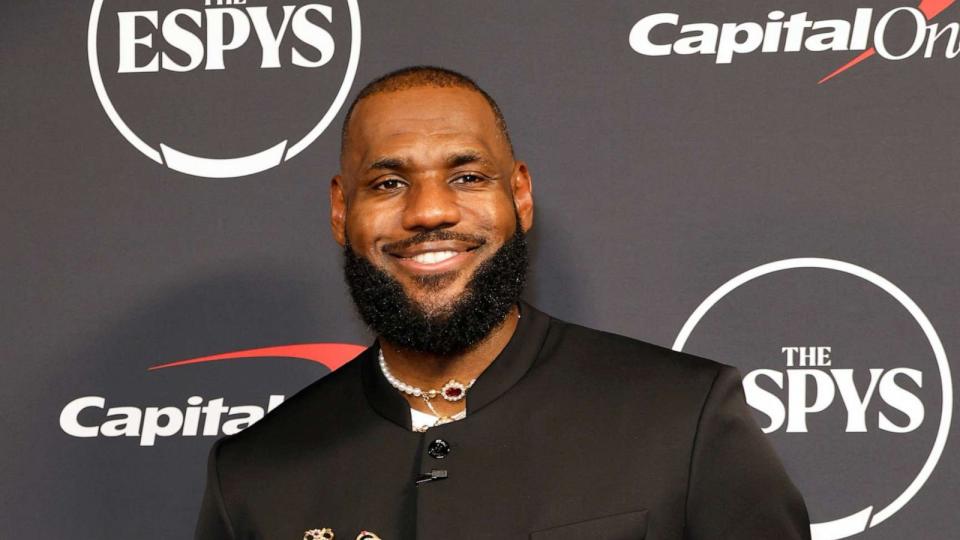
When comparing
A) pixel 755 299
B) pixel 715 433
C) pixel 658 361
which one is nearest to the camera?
pixel 715 433

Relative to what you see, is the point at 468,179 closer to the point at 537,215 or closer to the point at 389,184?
the point at 389,184

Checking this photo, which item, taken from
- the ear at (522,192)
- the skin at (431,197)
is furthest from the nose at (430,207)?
the ear at (522,192)

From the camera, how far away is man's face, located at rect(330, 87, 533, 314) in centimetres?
190

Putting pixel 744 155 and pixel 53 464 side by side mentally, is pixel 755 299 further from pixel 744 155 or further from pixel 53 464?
pixel 53 464

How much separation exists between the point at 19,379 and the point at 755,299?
4.59ft

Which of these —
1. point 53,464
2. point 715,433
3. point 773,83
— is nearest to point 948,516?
point 715,433

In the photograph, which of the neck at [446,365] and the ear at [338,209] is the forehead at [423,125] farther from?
the neck at [446,365]

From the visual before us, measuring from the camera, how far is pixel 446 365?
6.49 ft

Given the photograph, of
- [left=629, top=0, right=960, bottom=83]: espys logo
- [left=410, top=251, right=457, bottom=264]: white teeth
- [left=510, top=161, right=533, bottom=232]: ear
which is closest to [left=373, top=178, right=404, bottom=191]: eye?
[left=410, top=251, right=457, bottom=264]: white teeth

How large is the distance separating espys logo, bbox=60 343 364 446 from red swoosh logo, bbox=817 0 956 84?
3.27 ft

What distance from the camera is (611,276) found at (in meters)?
2.34

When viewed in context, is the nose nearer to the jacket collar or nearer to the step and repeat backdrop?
the jacket collar

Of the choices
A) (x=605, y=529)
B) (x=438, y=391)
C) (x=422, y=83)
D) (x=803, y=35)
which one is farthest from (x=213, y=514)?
(x=803, y=35)

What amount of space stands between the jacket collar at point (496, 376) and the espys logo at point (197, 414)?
0.38m
